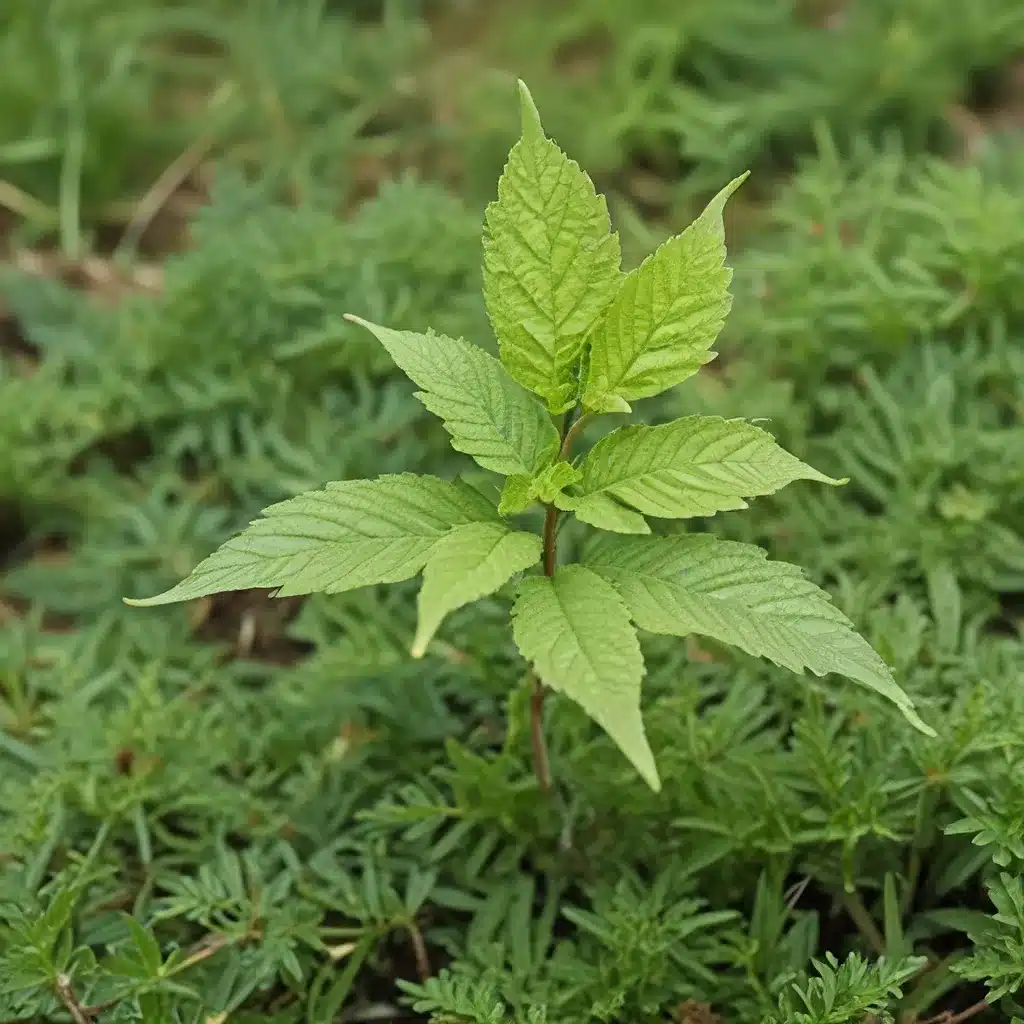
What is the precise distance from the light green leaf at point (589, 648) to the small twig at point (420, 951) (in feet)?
2.33

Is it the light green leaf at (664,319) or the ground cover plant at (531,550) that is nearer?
the light green leaf at (664,319)

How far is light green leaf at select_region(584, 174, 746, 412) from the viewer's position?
140 centimetres

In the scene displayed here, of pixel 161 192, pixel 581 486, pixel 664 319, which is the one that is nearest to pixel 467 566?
pixel 581 486

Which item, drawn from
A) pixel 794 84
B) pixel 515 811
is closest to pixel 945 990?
pixel 515 811

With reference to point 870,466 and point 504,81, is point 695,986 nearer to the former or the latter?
point 870,466

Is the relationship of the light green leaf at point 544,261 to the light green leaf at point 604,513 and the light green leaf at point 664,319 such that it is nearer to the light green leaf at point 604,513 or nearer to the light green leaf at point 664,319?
the light green leaf at point 664,319

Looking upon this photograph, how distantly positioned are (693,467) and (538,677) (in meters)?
0.40

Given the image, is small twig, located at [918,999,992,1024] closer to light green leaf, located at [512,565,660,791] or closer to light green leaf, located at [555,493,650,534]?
light green leaf, located at [512,565,660,791]

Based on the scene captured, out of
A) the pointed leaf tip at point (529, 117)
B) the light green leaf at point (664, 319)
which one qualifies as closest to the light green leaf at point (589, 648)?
the light green leaf at point (664, 319)

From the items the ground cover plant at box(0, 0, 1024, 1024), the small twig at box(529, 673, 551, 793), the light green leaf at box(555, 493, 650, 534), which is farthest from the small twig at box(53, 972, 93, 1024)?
the light green leaf at box(555, 493, 650, 534)

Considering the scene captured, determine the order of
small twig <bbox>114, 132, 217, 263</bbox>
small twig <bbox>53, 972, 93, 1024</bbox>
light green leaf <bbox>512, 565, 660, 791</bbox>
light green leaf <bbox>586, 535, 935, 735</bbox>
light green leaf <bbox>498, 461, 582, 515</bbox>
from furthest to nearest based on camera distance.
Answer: small twig <bbox>114, 132, 217, 263</bbox>
small twig <bbox>53, 972, 93, 1024</bbox>
light green leaf <bbox>498, 461, 582, 515</bbox>
light green leaf <bbox>586, 535, 935, 735</bbox>
light green leaf <bbox>512, 565, 660, 791</bbox>

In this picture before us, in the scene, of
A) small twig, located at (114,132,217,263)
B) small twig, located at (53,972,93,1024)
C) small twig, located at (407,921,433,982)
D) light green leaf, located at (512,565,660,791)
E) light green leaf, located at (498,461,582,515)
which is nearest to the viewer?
light green leaf, located at (512,565,660,791)

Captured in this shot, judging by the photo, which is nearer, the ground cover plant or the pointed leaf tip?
the pointed leaf tip

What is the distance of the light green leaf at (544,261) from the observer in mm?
1412
